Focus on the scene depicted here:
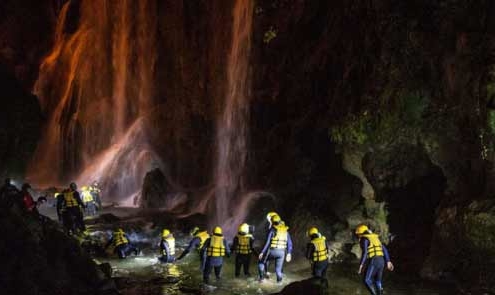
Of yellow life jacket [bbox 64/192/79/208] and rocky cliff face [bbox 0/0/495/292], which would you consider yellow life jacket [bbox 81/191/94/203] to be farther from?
rocky cliff face [bbox 0/0/495/292]

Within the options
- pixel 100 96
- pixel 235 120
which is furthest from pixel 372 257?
pixel 100 96

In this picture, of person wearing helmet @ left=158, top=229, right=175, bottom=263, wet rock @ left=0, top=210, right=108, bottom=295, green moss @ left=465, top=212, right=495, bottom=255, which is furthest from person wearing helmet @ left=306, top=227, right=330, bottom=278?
person wearing helmet @ left=158, top=229, right=175, bottom=263

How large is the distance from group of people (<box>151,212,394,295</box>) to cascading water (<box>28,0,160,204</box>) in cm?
2367

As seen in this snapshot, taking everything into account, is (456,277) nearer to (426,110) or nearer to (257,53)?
(426,110)

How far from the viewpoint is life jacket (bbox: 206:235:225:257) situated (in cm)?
1301

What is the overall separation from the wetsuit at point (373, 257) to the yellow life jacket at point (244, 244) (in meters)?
3.37

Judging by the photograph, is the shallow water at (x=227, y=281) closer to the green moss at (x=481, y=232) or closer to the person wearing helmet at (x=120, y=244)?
the person wearing helmet at (x=120, y=244)

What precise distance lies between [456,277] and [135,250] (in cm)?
1022

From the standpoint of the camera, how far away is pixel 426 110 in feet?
49.5

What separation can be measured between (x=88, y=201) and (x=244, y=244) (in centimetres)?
1396

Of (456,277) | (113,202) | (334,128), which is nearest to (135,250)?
(334,128)

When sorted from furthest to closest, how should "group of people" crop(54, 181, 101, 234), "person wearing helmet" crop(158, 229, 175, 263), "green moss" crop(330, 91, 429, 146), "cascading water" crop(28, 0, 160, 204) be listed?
"cascading water" crop(28, 0, 160, 204), "group of people" crop(54, 181, 101, 234), "person wearing helmet" crop(158, 229, 175, 263), "green moss" crop(330, 91, 429, 146)

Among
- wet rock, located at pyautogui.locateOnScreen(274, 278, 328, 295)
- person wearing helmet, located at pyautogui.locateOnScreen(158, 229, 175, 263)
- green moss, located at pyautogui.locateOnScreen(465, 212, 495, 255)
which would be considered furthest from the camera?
person wearing helmet, located at pyautogui.locateOnScreen(158, 229, 175, 263)

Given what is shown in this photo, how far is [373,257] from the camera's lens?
1126cm
